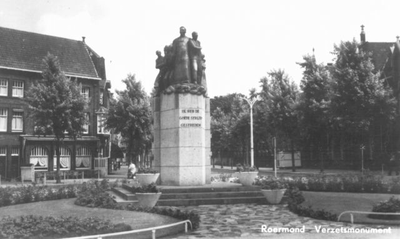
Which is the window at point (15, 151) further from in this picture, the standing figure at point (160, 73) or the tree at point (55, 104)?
the standing figure at point (160, 73)

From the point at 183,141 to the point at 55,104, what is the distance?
21.3 meters

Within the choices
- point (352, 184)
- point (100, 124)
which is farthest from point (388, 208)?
point (100, 124)

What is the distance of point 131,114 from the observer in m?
44.6

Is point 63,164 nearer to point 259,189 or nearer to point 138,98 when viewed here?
point 138,98

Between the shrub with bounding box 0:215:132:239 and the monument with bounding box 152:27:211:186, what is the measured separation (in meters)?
9.05

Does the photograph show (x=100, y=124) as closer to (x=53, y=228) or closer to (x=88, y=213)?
(x=88, y=213)

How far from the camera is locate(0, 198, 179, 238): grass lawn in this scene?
12703mm

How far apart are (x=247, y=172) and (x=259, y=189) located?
1.38 m

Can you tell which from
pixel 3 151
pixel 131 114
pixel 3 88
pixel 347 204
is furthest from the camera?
pixel 131 114

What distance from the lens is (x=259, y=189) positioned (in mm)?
19656

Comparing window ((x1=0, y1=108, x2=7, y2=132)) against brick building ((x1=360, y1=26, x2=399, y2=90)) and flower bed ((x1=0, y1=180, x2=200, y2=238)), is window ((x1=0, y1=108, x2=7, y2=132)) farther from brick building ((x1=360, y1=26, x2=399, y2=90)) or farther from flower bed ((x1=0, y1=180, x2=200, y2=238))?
brick building ((x1=360, y1=26, x2=399, y2=90))

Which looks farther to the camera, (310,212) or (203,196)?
(203,196)

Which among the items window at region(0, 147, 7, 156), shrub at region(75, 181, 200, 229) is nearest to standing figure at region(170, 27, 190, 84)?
shrub at region(75, 181, 200, 229)

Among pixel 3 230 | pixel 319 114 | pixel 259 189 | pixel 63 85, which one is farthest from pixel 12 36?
pixel 3 230
